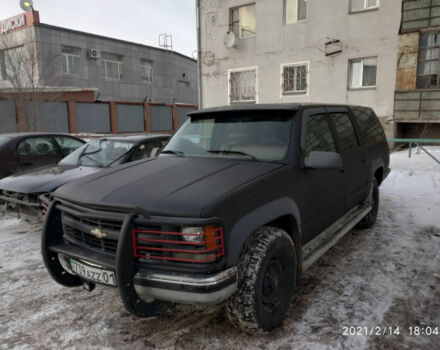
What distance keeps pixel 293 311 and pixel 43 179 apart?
395 centimetres

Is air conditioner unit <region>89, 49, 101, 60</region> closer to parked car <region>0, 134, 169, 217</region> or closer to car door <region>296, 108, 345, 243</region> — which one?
parked car <region>0, 134, 169, 217</region>

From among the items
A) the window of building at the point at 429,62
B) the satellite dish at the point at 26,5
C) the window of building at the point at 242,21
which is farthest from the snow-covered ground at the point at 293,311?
the satellite dish at the point at 26,5

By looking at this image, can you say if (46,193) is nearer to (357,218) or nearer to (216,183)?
(216,183)

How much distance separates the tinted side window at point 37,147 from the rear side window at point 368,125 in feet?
19.2

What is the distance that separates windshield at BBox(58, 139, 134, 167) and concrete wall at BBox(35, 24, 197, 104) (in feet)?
60.2

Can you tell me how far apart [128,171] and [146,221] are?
970 mm

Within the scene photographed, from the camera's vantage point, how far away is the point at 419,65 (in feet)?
39.0

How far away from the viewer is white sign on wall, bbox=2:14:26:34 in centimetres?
2395

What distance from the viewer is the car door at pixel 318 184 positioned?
317 centimetres

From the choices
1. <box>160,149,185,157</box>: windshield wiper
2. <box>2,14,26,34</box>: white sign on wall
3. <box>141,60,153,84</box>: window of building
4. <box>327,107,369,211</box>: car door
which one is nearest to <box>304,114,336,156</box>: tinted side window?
<box>327,107,369,211</box>: car door

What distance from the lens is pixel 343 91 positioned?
1325cm

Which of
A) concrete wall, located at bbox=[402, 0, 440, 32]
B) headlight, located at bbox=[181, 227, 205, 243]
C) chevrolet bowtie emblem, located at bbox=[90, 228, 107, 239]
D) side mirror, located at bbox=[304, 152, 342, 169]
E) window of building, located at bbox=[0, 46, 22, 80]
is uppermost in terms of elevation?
concrete wall, located at bbox=[402, 0, 440, 32]

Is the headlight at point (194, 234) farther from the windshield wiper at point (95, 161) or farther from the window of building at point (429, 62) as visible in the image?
the window of building at point (429, 62)

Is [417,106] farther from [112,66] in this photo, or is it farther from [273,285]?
[112,66]
